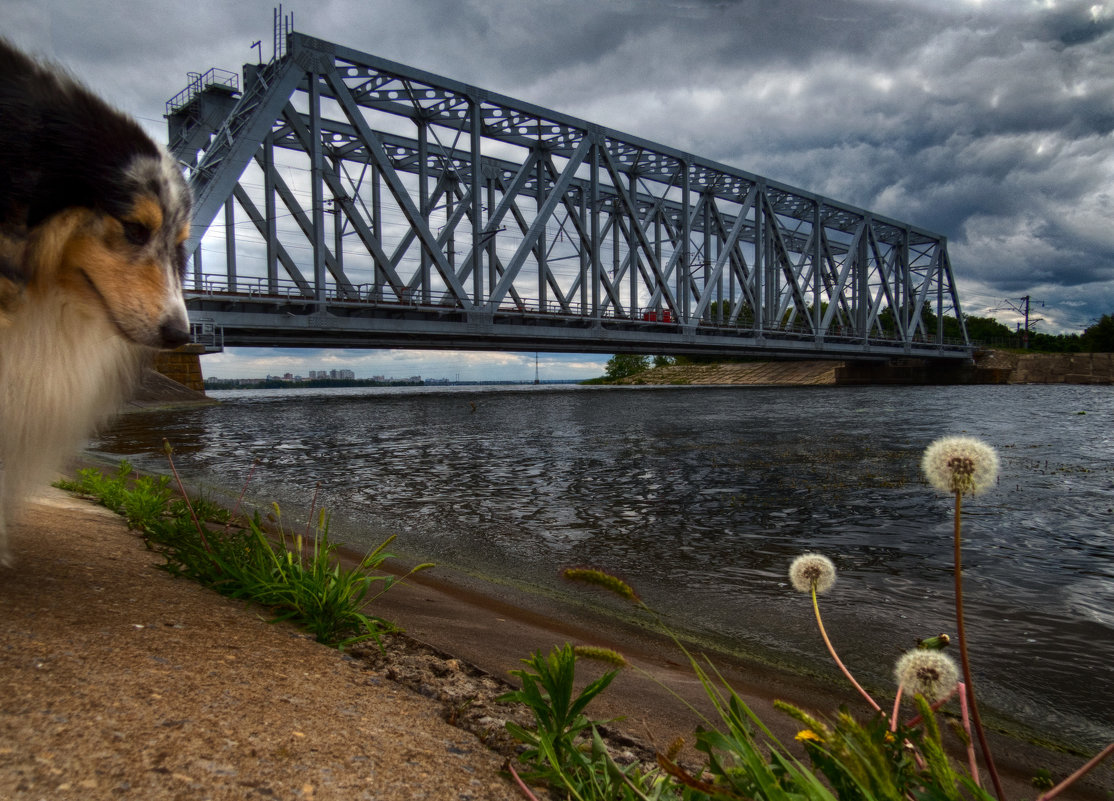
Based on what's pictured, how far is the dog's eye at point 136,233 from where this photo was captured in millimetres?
2074

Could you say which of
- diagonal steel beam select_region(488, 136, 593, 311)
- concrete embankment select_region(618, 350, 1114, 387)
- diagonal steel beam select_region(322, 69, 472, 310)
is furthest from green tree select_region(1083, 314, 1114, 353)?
diagonal steel beam select_region(322, 69, 472, 310)

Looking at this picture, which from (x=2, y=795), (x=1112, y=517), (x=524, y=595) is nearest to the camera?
(x=2, y=795)

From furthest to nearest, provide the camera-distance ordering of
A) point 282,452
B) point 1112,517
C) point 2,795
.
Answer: point 282,452
point 1112,517
point 2,795

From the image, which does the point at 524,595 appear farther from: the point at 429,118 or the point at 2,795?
the point at 429,118

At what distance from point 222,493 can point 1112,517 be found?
7.64 metres

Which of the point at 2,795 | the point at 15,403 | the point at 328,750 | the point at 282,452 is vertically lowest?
the point at 282,452

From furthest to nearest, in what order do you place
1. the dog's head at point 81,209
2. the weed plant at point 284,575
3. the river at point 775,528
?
the river at point 775,528, the weed plant at point 284,575, the dog's head at point 81,209

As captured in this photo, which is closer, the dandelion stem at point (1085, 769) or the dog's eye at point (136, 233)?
the dandelion stem at point (1085, 769)

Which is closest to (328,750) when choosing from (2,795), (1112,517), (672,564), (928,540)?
(2,795)

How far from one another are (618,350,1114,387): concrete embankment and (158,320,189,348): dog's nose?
188 ft

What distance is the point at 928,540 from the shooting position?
4543mm

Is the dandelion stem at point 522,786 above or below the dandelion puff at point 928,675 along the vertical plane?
below

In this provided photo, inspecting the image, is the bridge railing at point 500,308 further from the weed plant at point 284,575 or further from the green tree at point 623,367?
the green tree at point 623,367

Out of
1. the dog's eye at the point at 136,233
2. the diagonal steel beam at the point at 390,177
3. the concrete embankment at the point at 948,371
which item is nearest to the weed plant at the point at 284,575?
the dog's eye at the point at 136,233
